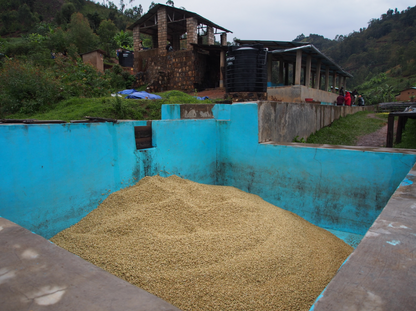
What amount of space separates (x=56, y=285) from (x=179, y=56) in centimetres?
1765

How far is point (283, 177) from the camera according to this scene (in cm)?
359

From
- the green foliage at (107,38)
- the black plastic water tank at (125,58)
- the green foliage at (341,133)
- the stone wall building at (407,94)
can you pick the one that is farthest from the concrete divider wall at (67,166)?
the stone wall building at (407,94)

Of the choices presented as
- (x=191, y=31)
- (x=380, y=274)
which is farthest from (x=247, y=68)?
(x=191, y=31)

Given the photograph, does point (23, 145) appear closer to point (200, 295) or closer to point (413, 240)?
point (200, 295)

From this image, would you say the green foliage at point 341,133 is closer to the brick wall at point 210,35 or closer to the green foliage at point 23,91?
the green foliage at point 23,91

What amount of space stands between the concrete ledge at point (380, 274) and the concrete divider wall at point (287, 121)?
8.30ft

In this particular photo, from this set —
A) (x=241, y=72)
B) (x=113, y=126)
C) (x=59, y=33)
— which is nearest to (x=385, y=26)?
(x=59, y=33)

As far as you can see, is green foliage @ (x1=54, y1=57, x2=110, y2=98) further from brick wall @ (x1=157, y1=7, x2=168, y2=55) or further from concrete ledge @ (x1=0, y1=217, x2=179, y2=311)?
concrete ledge @ (x1=0, y1=217, x2=179, y2=311)

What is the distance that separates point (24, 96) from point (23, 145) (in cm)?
934

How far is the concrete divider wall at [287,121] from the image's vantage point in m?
3.88

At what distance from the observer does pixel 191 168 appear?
4055mm

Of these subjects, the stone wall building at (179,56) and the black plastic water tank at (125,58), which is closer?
the stone wall building at (179,56)

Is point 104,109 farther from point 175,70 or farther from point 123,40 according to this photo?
point 123,40

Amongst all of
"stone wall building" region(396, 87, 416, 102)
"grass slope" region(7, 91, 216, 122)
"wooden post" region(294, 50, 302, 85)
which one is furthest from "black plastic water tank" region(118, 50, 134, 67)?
"stone wall building" region(396, 87, 416, 102)
